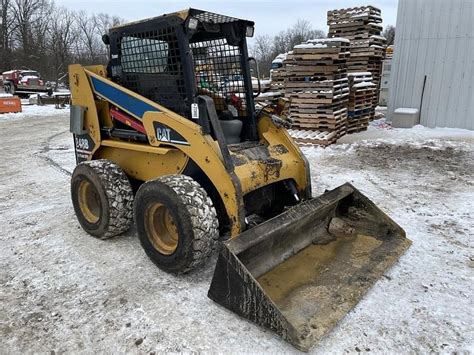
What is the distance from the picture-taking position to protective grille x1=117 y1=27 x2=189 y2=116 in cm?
363

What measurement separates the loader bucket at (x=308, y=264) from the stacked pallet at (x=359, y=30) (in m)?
8.73

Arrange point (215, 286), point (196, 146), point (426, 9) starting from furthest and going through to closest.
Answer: point (426, 9) → point (196, 146) → point (215, 286)

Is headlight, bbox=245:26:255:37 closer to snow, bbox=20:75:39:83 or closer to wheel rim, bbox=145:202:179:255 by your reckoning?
wheel rim, bbox=145:202:179:255

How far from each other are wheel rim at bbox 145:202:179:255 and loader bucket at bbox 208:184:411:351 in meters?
0.73

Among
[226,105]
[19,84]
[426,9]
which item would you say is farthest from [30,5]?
[226,105]

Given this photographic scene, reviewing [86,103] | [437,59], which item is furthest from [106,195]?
[437,59]

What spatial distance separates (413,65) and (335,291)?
32.8ft

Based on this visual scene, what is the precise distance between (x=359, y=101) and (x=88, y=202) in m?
8.28

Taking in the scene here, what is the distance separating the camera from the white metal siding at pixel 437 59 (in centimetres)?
1032

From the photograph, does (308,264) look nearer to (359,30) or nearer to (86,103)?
(86,103)

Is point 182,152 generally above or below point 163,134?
below

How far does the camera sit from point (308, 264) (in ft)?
11.2

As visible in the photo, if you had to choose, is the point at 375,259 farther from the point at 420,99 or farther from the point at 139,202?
the point at 420,99

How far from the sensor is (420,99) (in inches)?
439
